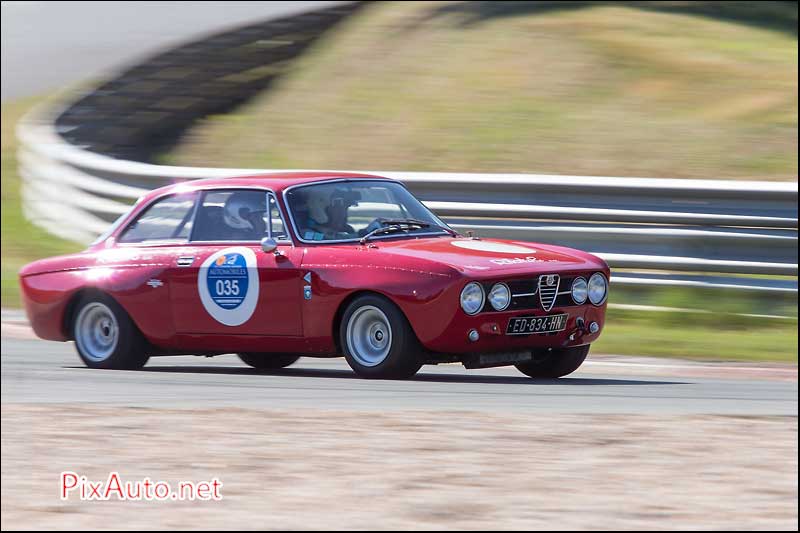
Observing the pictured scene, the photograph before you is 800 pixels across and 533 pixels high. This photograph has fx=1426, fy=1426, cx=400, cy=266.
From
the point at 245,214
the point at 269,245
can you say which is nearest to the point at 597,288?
the point at 269,245

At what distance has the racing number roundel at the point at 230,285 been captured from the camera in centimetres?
880

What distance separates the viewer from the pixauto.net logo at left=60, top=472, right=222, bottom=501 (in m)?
5.57

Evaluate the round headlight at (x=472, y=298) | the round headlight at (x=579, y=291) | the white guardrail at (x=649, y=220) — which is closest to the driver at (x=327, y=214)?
the round headlight at (x=472, y=298)

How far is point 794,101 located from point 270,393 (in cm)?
952

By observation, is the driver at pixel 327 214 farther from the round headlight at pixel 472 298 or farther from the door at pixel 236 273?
the round headlight at pixel 472 298

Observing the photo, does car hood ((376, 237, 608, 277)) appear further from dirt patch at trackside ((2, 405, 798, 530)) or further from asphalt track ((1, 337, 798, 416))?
dirt patch at trackside ((2, 405, 798, 530))

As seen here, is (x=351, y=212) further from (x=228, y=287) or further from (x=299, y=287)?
(x=228, y=287)

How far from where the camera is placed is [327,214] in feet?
29.2

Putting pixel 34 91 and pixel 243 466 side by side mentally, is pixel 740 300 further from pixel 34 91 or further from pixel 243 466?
pixel 34 91

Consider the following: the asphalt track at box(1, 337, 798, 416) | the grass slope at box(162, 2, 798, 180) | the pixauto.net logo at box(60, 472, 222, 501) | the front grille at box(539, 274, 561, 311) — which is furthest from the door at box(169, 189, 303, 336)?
the grass slope at box(162, 2, 798, 180)

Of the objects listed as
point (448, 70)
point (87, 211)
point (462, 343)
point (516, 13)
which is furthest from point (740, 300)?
point (516, 13)

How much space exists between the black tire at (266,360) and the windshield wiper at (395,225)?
139 cm

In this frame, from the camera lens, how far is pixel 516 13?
1978 centimetres

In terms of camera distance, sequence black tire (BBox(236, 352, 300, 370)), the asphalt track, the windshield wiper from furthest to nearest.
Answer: black tire (BBox(236, 352, 300, 370)) < the windshield wiper < the asphalt track
